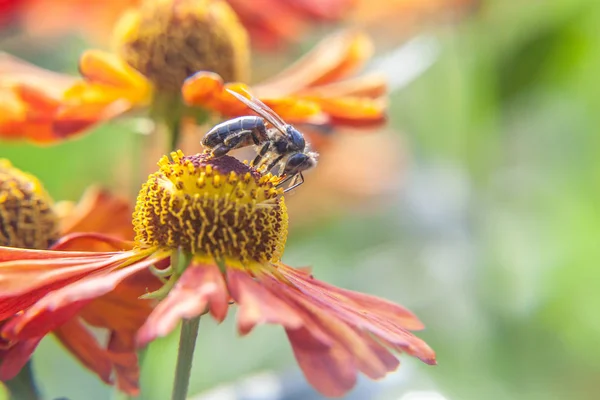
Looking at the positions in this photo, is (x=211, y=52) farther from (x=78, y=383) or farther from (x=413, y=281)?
(x=413, y=281)

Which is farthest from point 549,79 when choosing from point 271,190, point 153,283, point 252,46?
point 153,283

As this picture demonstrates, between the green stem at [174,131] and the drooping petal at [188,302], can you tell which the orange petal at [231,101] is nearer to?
the green stem at [174,131]

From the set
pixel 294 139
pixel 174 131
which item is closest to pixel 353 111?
pixel 294 139

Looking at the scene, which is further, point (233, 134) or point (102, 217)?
point (102, 217)

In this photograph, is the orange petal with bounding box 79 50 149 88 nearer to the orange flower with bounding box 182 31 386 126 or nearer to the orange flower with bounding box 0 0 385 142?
the orange flower with bounding box 0 0 385 142

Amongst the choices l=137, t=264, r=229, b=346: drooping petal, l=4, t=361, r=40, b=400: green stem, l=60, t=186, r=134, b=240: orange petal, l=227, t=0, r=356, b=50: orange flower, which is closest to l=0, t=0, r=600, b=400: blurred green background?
l=227, t=0, r=356, b=50: orange flower

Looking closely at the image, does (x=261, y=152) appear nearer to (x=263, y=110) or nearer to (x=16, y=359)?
(x=263, y=110)
